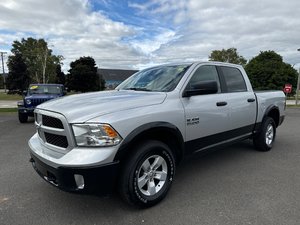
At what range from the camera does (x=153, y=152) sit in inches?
125

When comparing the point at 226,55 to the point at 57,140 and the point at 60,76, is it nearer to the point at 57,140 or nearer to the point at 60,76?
the point at 60,76

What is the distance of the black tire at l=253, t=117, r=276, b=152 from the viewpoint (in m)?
5.53

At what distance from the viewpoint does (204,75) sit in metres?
4.10

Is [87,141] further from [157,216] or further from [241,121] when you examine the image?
[241,121]

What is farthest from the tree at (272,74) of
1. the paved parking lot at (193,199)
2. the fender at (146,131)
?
the fender at (146,131)

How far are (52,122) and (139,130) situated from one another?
1.05 meters

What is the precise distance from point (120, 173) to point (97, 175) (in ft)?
1.01

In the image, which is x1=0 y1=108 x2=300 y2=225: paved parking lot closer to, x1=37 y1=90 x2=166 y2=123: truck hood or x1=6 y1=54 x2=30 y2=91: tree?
x1=37 y1=90 x2=166 y2=123: truck hood

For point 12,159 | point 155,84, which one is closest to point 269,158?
point 155,84

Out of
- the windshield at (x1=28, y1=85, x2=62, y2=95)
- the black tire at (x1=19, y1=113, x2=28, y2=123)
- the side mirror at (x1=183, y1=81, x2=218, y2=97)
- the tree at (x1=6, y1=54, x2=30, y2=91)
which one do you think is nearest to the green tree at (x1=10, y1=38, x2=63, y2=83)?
the tree at (x1=6, y1=54, x2=30, y2=91)

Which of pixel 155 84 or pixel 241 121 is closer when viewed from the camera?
pixel 155 84

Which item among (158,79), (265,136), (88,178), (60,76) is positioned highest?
(60,76)

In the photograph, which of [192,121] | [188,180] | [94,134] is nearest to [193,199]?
[188,180]

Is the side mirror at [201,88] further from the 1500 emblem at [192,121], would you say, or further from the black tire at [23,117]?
the black tire at [23,117]
